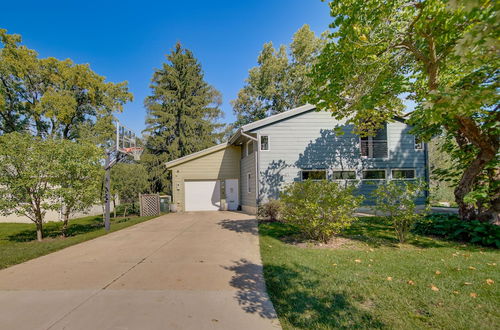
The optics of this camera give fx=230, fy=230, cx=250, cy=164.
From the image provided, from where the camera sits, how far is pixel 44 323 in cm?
261

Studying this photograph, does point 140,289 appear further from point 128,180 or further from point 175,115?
point 175,115

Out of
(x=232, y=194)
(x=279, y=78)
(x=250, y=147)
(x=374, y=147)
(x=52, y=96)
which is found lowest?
(x=232, y=194)

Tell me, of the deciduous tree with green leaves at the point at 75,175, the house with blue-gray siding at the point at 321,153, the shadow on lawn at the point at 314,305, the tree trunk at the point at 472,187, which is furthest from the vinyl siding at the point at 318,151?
the shadow on lawn at the point at 314,305

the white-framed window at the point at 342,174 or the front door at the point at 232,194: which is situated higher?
the white-framed window at the point at 342,174

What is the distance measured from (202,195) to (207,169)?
166 cm

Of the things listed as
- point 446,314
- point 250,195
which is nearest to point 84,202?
point 250,195

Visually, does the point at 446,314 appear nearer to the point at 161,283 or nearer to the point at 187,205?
the point at 161,283

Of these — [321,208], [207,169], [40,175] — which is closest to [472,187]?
[321,208]

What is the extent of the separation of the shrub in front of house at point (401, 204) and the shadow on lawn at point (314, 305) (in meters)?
3.14

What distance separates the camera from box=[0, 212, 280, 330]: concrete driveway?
104 inches

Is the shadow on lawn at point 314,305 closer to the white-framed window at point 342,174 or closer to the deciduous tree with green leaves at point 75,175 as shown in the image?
the deciduous tree with green leaves at point 75,175

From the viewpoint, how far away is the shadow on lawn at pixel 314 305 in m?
2.49

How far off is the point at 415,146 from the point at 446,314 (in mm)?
11380

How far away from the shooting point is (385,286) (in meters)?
3.33
